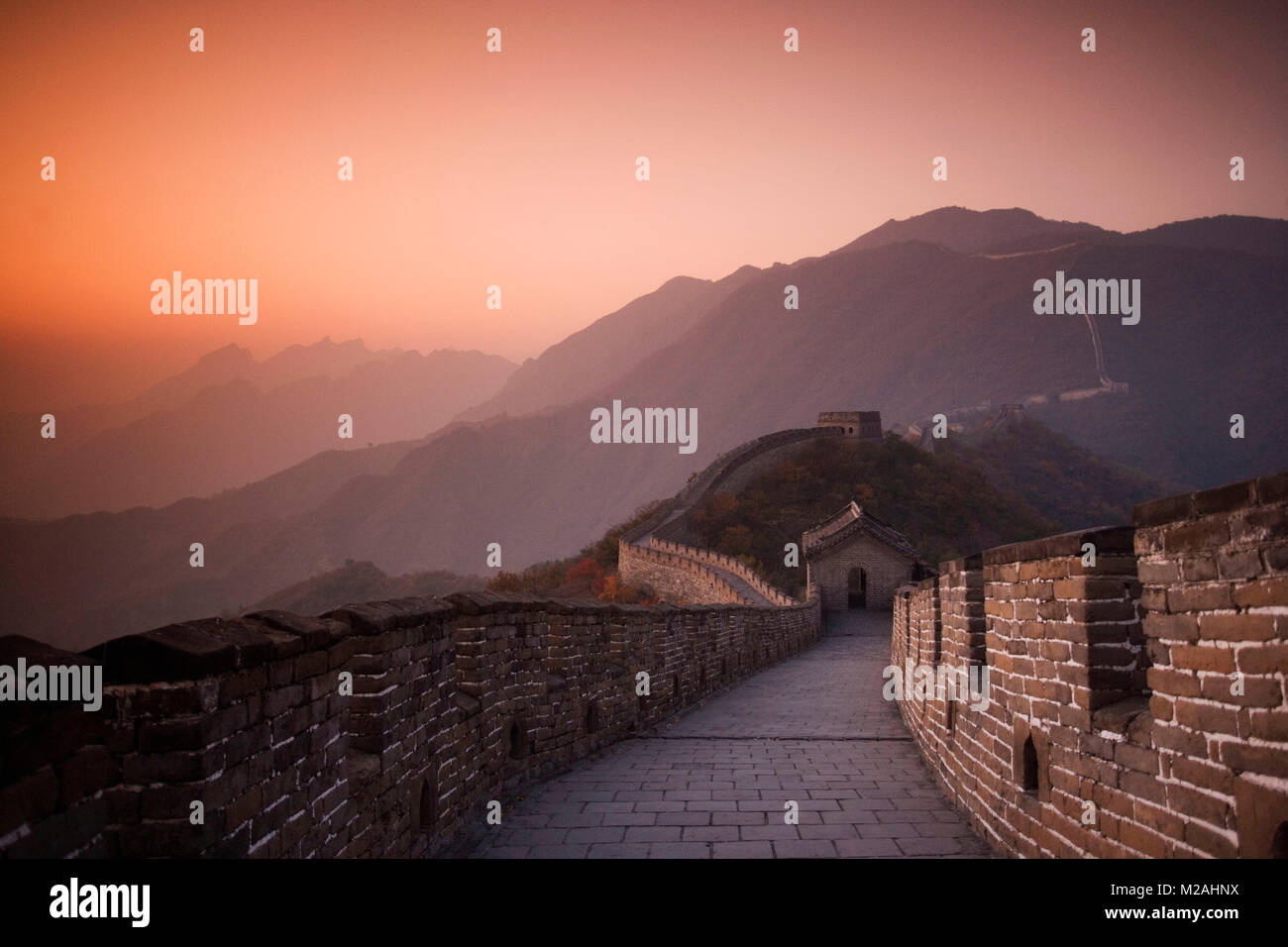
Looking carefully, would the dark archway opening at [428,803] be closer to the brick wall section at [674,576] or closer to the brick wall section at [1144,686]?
the brick wall section at [1144,686]

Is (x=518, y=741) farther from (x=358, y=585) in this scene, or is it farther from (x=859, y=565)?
(x=358, y=585)

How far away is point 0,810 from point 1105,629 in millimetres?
3703

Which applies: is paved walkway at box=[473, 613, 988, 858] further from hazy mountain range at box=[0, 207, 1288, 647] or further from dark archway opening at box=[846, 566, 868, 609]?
hazy mountain range at box=[0, 207, 1288, 647]

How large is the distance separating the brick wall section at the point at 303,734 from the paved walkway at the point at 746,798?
0.44 m

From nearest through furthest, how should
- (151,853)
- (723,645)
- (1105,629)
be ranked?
(151,853) < (1105,629) < (723,645)

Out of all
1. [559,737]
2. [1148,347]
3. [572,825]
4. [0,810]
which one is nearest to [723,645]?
[559,737]

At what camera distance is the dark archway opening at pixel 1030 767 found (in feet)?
15.9

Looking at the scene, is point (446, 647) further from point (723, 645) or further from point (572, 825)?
point (723, 645)

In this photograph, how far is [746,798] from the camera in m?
6.92

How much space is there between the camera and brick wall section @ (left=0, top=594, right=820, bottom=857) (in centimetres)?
239

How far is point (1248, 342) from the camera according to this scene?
121 meters

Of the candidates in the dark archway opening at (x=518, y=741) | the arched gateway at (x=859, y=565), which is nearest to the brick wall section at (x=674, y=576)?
the arched gateway at (x=859, y=565)

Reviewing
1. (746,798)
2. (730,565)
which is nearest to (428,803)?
(746,798)

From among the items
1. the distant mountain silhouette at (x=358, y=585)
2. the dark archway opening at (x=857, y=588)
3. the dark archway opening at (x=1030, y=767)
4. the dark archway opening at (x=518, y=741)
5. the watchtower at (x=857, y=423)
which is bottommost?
the distant mountain silhouette at (x=358, y=585)
